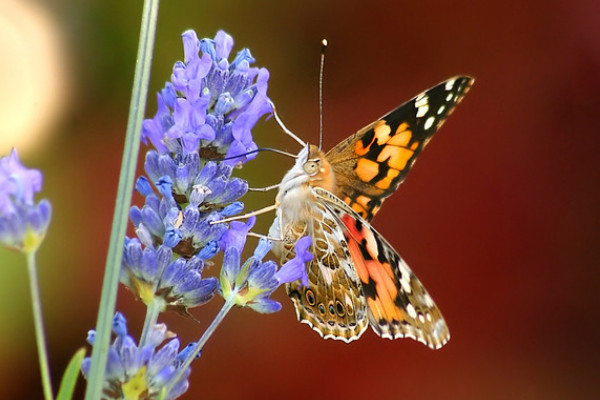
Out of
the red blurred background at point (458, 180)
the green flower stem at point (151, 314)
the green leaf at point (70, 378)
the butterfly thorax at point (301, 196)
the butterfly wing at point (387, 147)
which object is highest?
the red blurred background at point (458, 180)

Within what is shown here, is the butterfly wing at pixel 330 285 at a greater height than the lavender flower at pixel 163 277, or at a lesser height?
greater

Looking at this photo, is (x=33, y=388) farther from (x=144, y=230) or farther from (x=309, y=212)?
(x=144, y=230)

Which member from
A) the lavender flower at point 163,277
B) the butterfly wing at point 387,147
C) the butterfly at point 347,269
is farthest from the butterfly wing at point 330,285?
the lavender flower at point 163,277

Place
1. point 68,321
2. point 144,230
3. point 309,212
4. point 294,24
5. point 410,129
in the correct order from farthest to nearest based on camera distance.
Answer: point 294,24
point 68,321
point 410,129
point 309,212
point 144,230

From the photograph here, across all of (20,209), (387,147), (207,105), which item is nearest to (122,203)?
(20,209)

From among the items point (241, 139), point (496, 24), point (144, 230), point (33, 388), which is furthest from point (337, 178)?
point (496, 24)

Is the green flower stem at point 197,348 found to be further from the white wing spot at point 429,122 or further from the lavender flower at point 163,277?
the white wing spot at point 429,122

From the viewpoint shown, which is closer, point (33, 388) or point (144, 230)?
point (144, 230)

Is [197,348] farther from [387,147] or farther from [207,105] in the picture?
[387,147]
